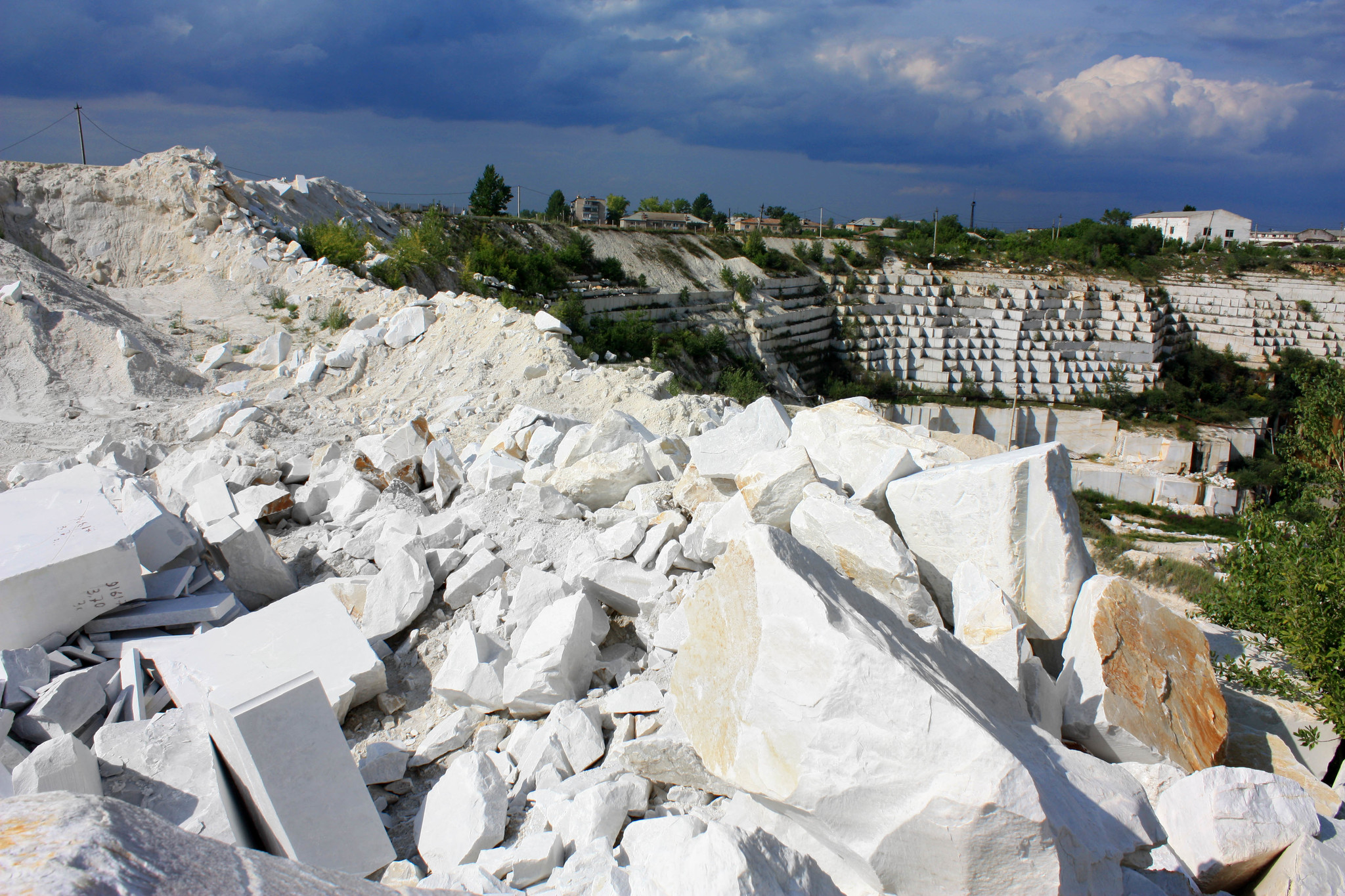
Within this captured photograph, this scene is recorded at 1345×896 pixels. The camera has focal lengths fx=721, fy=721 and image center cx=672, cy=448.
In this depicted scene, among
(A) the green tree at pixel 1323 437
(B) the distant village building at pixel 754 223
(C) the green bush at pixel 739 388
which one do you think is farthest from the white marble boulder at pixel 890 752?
(B) the distant village building at pixel 754 223

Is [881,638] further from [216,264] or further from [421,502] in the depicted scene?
[216,264]

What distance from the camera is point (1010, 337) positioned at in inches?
994

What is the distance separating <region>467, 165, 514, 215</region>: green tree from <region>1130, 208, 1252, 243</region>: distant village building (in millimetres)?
33594

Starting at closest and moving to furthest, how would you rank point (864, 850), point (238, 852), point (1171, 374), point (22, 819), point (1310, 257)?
point (22, 819) → point (238, 852) → point (864, 850) → point (1171, 374) → point (1310, 257)

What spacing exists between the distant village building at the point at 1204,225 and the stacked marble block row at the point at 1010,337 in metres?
17.3

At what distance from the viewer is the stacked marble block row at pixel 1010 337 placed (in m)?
25.0

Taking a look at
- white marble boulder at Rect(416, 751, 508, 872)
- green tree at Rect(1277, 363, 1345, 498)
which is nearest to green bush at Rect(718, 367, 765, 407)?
green tree at Rect(1277, 363, 1345, 498)

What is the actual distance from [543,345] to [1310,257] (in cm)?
3405

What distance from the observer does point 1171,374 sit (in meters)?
25.2

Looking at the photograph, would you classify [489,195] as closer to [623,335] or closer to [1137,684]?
[623,335]

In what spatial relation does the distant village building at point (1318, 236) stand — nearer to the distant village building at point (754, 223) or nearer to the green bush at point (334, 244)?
the distant village building at point (754, 223)

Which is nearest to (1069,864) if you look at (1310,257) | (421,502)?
(421,502)

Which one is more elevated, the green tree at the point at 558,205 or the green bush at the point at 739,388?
the green tree at the point at 558,205

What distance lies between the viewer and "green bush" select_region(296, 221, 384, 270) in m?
9.58
